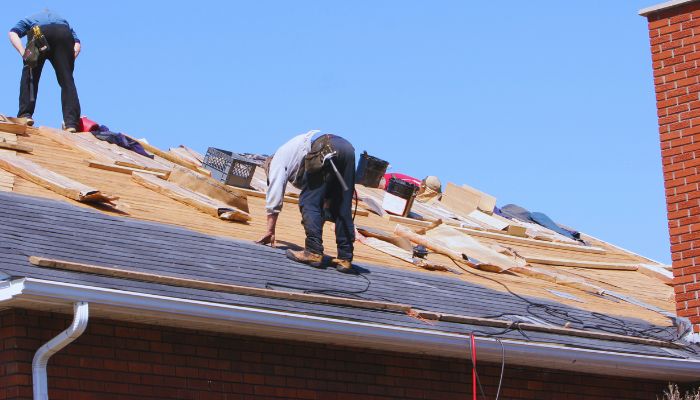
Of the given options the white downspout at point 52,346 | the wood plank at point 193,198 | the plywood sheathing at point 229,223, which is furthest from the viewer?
the wood plank at point 193,198

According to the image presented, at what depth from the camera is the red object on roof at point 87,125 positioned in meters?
15.7

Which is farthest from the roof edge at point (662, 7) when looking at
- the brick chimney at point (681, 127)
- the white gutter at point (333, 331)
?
the white gutter at point (333, 331)

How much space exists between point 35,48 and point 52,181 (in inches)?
193

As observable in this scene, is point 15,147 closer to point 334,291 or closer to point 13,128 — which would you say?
point 13,128

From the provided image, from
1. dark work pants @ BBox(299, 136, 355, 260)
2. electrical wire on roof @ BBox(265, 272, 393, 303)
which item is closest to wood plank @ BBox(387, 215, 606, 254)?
dark work pants @ BBox(299, 136, 355, 260)

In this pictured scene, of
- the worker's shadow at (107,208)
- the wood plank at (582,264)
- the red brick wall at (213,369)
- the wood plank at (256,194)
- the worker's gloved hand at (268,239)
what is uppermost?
the wood plank at (256,194)

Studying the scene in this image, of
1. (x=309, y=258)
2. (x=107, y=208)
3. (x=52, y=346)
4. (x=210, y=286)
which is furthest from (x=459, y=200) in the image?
(x=52, y=346)

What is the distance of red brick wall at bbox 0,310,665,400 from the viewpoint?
7953mm

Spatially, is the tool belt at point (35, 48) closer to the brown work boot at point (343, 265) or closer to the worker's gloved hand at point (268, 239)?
the worker's gloved hand at point (268, 239)

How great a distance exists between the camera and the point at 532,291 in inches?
504

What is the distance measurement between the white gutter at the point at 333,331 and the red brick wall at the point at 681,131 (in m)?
1.38

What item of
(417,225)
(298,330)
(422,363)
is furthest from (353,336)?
(417,225)

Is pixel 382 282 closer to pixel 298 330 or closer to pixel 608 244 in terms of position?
pixel 298 330

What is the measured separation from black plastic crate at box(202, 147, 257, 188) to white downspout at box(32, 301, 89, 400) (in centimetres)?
696
